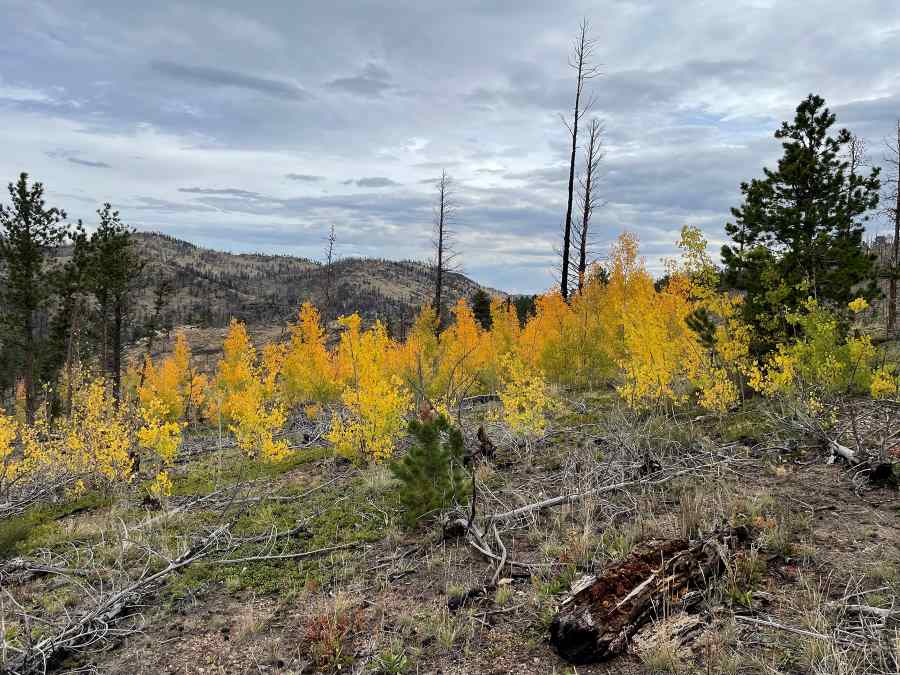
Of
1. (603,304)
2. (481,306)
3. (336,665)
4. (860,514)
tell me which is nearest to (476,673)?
(336,665)

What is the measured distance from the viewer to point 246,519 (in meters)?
8.52

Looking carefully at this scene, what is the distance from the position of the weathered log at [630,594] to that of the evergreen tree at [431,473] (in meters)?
2.69

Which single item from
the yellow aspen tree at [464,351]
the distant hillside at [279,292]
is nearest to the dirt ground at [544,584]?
the yellow aspen tree at [464,351]

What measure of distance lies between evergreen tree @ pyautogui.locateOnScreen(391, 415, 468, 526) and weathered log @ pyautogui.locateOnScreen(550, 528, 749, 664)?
2691mm

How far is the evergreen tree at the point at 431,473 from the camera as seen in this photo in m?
6.75

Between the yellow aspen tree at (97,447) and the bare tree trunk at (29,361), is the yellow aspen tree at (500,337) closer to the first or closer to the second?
the yellow aspen tree at (97,447)

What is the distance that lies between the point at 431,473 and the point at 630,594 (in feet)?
11.1

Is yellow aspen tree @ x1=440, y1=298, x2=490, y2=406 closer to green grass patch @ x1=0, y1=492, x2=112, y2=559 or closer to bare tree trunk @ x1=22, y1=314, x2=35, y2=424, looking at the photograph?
green grass patch @ x1=0, y1=492, x2=112, y2=559

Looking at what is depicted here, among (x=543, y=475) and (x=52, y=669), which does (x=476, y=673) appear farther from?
(x=543, y=475)

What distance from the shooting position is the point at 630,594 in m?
3.97

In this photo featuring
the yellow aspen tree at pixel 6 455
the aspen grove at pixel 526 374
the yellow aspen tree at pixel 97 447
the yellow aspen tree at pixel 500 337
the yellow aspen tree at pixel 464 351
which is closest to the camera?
the aspen grove at pixel 526 374

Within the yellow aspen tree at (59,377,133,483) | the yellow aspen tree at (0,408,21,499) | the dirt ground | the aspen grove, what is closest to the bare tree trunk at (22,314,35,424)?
the aspen grove

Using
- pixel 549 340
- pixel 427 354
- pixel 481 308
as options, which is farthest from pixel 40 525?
pixel 481 308

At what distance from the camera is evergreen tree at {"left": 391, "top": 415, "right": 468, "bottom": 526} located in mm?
6750
